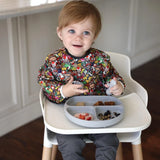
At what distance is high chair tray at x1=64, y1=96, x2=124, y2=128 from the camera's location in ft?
3.56

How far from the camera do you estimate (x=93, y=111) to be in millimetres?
1161

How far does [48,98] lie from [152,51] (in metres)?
2.26

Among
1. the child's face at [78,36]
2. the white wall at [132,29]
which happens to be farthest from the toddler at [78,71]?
the white wall at [132,29]

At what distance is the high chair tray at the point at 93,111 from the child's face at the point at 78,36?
7.4 inches

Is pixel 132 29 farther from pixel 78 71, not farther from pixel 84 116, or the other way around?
pixel 84 116

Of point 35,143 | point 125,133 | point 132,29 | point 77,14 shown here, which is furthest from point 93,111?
point 132,29

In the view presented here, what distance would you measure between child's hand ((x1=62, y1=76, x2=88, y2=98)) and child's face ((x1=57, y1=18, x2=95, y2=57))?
4.9 inches

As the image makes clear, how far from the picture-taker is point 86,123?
1.08m

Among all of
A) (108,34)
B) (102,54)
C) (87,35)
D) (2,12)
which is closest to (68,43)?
(87,35)

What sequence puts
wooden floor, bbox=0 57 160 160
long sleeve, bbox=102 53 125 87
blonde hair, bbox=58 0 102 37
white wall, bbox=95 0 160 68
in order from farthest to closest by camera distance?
white wall, bbox=95 0 160 68 < wooden floor, bbox=0 57 160 160 < long sleeve, bbox=102 53 125 87 < blonde hair, bbox=58 0 102 37

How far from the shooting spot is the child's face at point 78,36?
124cm

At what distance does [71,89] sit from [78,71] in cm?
16

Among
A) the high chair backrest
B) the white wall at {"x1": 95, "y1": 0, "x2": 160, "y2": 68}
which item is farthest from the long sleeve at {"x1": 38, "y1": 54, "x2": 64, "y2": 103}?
the white wall at {"x1": 95, "y1": 0, "x2": 160, "y2": 68}

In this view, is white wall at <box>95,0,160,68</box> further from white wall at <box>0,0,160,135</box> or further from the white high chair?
the white high chair
